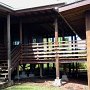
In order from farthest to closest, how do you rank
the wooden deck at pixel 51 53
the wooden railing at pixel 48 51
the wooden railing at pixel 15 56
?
1. the wooden railing at pixel 15 56
2. the wooden railing at pixel 48 51
3. the wooden deck at pixel 51 53

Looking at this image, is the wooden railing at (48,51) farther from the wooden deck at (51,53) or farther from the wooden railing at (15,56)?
the wooden railing at (15,56)

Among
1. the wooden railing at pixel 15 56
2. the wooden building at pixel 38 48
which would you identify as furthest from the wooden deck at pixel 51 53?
the wooden railing at pixel 15 56

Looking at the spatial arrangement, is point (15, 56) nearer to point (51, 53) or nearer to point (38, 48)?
point (38, 48)

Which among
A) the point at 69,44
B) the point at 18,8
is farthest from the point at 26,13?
the point at 69,44

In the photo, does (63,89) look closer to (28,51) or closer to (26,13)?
(28,51)

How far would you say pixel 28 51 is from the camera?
15789 millimetres

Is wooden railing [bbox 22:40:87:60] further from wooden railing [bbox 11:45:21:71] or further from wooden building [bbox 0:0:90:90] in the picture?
wooden railing [bbox 11:45:21:71]

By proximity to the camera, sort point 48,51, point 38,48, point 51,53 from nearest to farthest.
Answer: point 51,53 < point 48,51 < point 38,48

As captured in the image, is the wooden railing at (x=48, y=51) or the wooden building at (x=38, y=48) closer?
the wooden building at (x=38, y=48)

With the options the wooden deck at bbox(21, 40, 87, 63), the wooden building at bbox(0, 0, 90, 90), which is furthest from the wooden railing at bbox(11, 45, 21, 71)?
the wooden deck at bbox(21, 40, 87, 63)

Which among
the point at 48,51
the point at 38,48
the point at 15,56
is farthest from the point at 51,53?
the point at 15,56

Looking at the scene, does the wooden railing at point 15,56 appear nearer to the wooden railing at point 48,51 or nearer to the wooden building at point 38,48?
the wooden building at point 38,48

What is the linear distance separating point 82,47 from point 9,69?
442 centimetres

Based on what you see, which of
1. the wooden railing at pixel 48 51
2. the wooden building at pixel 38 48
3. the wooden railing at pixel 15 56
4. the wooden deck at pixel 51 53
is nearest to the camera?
the wooden building at pixel 38 48
